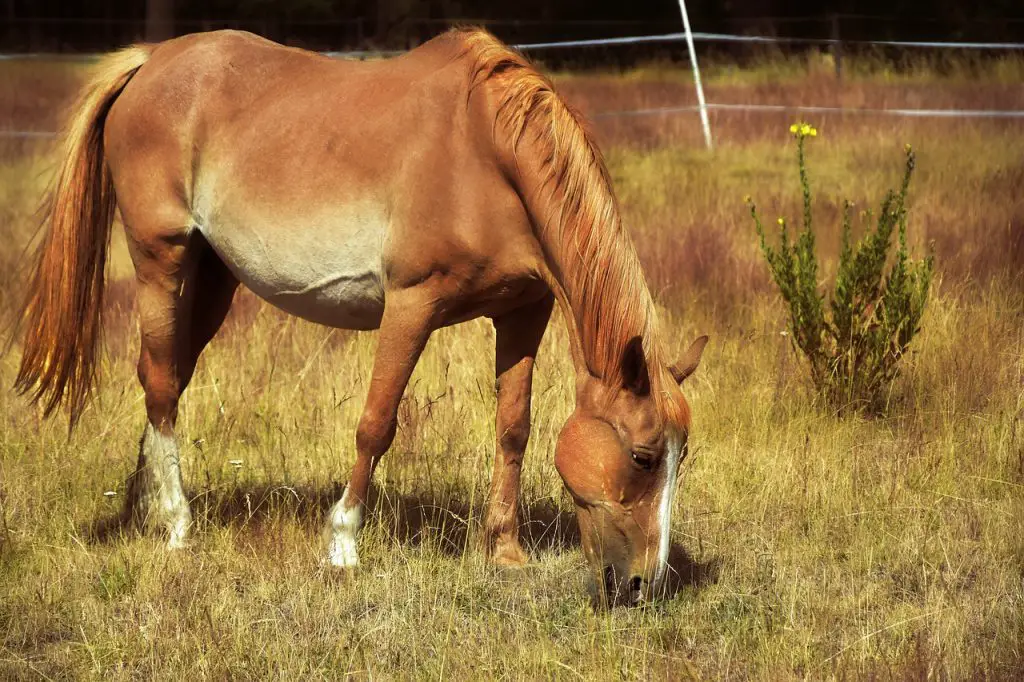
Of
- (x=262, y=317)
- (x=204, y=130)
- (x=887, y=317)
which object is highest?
(x=204, y=130)

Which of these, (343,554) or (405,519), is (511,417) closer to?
(405,519)

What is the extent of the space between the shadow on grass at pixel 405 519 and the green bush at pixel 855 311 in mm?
1572

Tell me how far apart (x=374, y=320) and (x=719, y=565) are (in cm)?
151

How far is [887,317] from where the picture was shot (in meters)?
5.53

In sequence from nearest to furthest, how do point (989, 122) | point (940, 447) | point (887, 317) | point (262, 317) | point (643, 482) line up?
point (643, 482), point (940, 447), point (887, 317), point (262, 317), point (989, 122)

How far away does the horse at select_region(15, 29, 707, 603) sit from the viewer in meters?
3.70

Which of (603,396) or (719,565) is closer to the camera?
(603,396)

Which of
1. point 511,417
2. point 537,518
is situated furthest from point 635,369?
point 537,518

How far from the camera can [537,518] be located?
482 cm

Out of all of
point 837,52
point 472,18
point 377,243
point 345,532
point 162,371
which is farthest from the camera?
point 472,18

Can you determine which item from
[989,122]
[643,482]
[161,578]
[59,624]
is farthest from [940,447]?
[989,122]

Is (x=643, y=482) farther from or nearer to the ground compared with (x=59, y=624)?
farther from the ground

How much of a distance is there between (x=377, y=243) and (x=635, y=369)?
107cm

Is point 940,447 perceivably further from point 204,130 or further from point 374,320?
point 204,130
